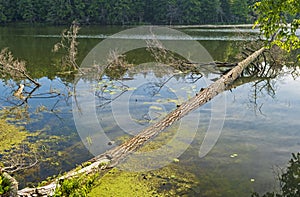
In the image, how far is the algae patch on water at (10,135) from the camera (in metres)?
6.16

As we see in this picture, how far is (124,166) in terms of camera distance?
210 inches

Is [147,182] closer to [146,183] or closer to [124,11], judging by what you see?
[146,183]

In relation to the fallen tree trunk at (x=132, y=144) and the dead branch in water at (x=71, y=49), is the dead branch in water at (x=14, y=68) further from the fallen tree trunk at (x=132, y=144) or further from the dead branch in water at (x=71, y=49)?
the fallen tree trunk at (x=132, y=144)

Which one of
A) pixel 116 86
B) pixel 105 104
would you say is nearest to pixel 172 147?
pixel 105 104

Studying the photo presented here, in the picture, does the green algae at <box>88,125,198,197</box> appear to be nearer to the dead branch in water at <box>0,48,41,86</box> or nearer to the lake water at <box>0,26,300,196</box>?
the lake water at <box>0,26,300,196</box>

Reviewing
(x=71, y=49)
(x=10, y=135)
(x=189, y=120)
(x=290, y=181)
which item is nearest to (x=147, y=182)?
(x=290, y=181)

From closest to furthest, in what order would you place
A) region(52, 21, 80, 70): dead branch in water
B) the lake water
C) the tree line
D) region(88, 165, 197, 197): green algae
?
1. region(88, 165, 197, 197): green algae
2. the lake water
3. region(52, 21, 80, 70): dead branch in water
4. the tree line

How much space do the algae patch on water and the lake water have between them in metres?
0.28

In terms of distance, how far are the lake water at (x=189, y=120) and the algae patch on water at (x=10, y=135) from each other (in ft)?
0.92

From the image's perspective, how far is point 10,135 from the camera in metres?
6.66

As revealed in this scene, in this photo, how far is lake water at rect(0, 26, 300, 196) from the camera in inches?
202

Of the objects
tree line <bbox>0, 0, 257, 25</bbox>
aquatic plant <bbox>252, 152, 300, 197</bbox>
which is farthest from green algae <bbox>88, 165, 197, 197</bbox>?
tree line <bbox>0, 0, 257, 25</bbox>

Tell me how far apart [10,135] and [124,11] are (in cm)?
4290

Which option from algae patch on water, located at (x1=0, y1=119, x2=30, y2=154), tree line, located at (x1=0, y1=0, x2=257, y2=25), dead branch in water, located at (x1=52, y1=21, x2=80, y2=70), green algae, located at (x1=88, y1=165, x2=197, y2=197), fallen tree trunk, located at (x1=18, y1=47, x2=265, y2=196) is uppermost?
tree line, located at (x1=0, y1=0, x2=257, y2=25)
